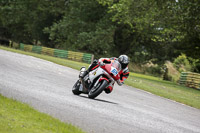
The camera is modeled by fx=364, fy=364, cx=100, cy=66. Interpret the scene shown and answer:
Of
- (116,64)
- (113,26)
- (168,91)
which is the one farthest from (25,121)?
(113,26)

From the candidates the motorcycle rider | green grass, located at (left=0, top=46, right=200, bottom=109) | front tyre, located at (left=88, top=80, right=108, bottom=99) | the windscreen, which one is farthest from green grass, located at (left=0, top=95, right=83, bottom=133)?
green grass, located at (left=0, top=46, right=200, bottom=109)

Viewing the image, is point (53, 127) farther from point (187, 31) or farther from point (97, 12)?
point (97, 12)

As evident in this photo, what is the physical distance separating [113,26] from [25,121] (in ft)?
128

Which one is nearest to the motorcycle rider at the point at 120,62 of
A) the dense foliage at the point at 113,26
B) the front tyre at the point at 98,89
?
the front tyre at the point at 98,89

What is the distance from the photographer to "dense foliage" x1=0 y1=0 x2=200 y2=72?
105 ft

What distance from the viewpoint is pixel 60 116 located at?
294 inches

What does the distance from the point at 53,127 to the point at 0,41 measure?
56717 millimetres

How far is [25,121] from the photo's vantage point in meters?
6.17

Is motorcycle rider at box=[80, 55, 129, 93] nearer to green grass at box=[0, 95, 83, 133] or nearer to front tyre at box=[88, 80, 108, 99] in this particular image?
front tyre at box=[88, 80, 108, 99]

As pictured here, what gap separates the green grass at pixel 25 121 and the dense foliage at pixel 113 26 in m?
23.8

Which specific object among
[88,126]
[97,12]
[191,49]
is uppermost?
[97,12]

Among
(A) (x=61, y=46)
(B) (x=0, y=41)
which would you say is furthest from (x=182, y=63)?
(B) (x=0, y=41)

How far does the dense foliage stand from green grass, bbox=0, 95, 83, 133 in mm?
23843

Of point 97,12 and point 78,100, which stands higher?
point 97,12
